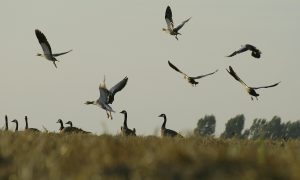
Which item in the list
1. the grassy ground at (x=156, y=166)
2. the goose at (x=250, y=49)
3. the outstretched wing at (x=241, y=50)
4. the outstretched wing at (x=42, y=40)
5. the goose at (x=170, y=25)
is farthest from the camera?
the goose at (x=170, y=25)

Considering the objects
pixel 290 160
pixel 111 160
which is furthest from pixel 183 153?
pixel 290 160

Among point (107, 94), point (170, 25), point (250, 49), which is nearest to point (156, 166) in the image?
point (107, 94)

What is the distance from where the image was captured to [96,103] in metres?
23.2

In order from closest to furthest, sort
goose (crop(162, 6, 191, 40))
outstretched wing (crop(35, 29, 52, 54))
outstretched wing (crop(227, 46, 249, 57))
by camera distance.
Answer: outstretched wing (crop(35, 29, 52, 54)) → outstretched wing (crop(227, 46, 249, 57)) → goose (crop(162, 6, 191, 40))

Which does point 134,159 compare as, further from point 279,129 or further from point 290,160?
point 279,129

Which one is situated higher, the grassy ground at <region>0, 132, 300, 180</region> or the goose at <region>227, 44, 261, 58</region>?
the goose at <region>227, 44, 261, 58</region>

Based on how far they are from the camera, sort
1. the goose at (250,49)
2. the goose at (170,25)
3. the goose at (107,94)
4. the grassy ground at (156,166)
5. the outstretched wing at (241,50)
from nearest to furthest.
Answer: the grassy ground at (156,166)
the goose at (107,94)
the goose at (250,49)
the outstretched wing at (241,50)
the goose at (170,25)

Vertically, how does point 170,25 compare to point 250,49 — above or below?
above

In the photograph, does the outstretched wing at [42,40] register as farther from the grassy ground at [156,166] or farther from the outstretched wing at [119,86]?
the grassy ground at [156,166]

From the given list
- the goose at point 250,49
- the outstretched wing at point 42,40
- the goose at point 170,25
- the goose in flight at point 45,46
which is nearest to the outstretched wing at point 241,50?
the goose at point 250,49

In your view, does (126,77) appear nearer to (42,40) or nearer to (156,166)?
(42,40)

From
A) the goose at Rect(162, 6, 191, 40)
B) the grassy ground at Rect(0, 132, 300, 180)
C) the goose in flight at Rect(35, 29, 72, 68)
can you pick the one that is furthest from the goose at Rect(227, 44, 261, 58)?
the grassy ground at Rect(0, 132, 300, 180)

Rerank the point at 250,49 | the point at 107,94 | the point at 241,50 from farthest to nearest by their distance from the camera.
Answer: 1. the point at 241,50
2. the point at 250,49
3. the point at 107,94

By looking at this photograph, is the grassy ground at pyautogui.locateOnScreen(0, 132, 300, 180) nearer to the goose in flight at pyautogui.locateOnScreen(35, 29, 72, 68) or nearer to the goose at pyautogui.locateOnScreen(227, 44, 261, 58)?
the goose at pyautogui.locateOnScreen(227, 44, 261, 58)
